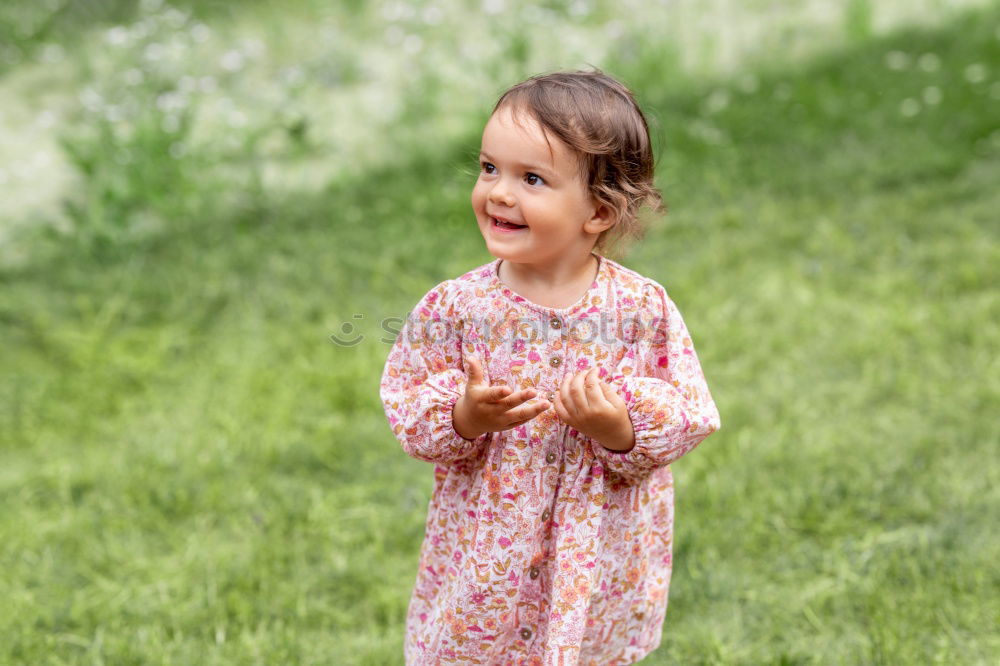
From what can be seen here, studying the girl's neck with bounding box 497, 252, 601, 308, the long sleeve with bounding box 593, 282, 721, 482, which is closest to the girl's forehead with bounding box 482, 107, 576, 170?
the girl's neck with bounding box 497, 252, 601, 308

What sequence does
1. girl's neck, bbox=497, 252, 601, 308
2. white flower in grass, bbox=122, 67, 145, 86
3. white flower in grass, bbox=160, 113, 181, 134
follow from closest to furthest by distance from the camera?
girl's neck, bbox=497, 252, 601, 308 < white flower in grass, bbox=160, 113, 181, 134 < white flower in grass, bbox=122, 67, 145, 86

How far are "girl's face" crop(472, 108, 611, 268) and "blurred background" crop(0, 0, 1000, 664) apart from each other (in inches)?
17.9

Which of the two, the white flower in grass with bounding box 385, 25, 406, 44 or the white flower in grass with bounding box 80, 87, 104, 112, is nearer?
the white flower in grass with bounding box 80, 87, 104, 112

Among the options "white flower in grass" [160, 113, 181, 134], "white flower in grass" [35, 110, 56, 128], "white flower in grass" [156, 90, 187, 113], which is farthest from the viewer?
"white flower in grass" [35, 110, 56, 128]

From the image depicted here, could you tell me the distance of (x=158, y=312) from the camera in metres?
4.74

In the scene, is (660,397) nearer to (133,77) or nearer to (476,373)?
(476,373)

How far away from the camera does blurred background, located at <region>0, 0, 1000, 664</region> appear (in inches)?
121

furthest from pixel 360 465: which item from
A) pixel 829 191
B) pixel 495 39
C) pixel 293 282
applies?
pixel 495 39

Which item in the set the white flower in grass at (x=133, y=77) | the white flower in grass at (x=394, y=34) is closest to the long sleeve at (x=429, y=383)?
the white flower in grass at (x=133, y=77)

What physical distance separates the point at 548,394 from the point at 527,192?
1.23 feet

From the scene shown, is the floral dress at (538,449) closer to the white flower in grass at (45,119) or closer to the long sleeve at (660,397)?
the long sleeve at (660,397)

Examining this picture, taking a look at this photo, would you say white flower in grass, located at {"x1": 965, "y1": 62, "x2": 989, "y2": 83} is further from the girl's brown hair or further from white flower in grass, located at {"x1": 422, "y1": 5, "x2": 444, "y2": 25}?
the girl's brown hair

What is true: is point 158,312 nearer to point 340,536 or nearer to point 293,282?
point 293,282

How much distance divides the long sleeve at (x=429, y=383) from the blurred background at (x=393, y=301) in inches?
18.3
